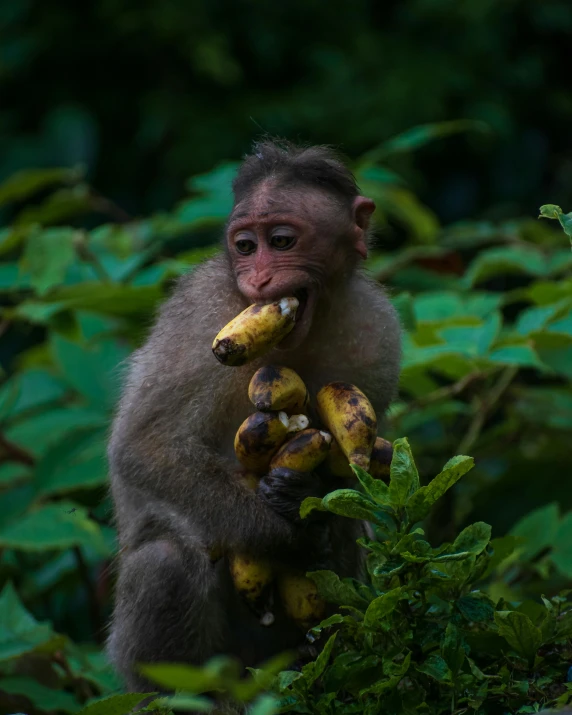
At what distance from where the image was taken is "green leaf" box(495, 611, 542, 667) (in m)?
2.77

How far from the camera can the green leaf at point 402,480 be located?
9.07 ft

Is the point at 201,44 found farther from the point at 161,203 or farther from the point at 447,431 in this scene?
the point at 447,431

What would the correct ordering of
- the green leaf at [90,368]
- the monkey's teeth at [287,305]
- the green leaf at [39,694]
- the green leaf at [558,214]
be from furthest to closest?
the green leaf at [90,368], the green leaf at [39,694], the monkey's teeth at [287,305], the green leaf at [558,214]

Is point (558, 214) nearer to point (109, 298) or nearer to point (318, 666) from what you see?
point (318, 666)

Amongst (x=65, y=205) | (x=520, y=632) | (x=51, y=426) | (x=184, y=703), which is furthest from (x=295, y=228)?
(x=65, y=205)

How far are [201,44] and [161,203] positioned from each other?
4.58ft

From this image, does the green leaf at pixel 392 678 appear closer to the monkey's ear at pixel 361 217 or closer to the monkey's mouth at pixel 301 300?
the monkey's mouth at pixel 301 300

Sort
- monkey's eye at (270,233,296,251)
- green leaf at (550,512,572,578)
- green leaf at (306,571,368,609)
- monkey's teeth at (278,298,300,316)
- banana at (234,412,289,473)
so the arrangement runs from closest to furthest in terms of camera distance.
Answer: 1. green leaf at (306,571,368,609)
2. banana at (234,412,289,473)
3. monkey's teeth at (278,298,300,316)
4. monkey's eye at (270,233,296,251)
5. green leaf at (550,512,572,578)

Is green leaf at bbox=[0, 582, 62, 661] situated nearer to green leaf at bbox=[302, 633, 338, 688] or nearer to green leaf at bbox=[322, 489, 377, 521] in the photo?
green leaf at bbox=[302, 633, 338, 688]

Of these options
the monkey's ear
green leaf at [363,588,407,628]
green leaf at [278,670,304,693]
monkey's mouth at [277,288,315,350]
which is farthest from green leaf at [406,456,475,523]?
the monkey's ear

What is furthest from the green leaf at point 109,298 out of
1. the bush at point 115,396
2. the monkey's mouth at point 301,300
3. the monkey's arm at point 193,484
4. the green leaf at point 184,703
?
the green leaf at point 184,703

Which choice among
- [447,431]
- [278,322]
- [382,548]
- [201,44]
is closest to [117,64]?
[201,44]

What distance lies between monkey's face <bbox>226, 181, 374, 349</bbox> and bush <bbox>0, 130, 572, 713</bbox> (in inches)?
38.3

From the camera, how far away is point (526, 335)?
15.7 ft
